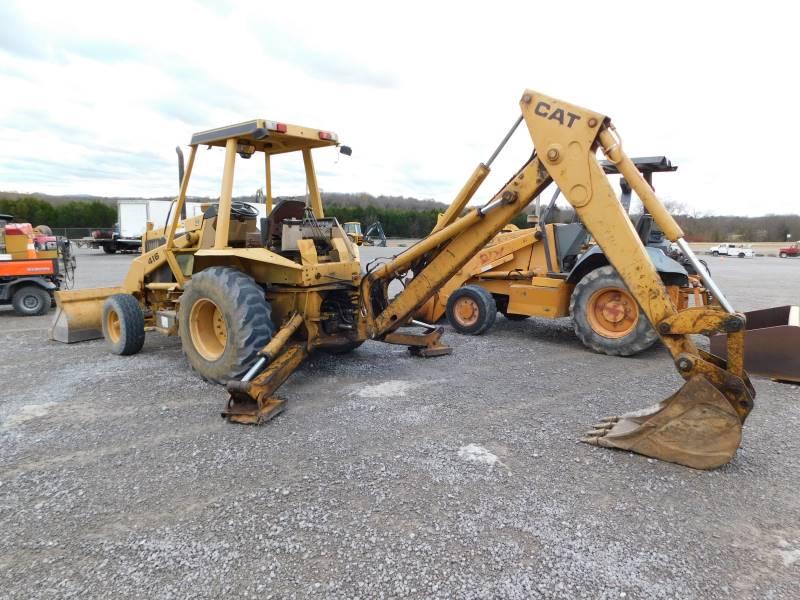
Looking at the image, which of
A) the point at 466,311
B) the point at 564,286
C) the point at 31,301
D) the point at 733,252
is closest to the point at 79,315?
the point at 31,301

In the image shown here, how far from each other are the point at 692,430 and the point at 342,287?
10.5ft

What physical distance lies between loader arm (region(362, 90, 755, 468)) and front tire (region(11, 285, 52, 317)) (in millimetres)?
7852

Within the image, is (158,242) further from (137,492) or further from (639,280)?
(639,280)

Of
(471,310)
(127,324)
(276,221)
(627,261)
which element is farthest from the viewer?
(471,310)

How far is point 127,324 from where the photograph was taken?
235 inches

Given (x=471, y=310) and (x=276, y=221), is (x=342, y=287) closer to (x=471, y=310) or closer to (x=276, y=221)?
(x=276, y=221)

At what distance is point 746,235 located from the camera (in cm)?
5262

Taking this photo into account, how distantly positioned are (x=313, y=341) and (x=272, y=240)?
3.82 feet

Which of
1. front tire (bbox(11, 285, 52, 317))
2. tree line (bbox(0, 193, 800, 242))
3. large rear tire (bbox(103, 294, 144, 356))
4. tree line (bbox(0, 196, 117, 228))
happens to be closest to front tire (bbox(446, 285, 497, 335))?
large rear tire (bbox(103, 294, 144, 356))

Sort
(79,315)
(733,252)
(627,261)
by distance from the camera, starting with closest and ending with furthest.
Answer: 1. (627,261)
2. (79,315)
3. (733,252)

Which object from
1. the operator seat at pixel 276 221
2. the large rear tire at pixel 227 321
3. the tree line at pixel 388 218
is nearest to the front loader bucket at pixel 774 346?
the large rear tire at pixel 227 321

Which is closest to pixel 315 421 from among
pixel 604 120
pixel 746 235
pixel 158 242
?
pixel 604 120

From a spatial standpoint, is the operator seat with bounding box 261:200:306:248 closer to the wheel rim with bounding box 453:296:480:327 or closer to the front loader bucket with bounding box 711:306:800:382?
the wheel rim with bounding box 453:296:480:327

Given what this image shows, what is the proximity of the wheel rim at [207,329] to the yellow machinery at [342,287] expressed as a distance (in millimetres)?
13
